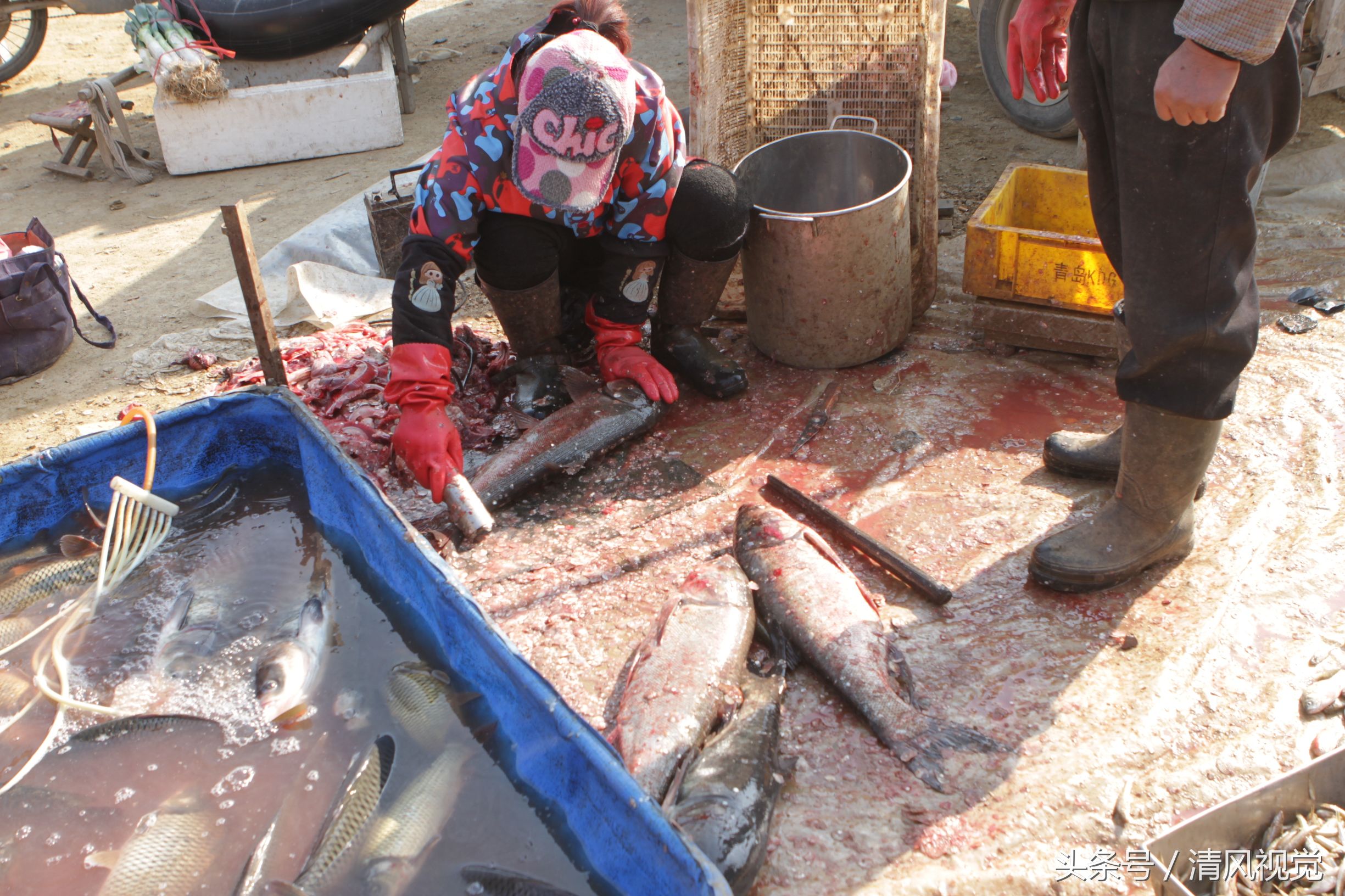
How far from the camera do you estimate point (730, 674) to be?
102 inches

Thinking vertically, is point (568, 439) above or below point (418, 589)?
below

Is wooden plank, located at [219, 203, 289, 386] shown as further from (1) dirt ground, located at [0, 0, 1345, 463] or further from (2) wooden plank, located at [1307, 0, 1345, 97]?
(2) wooden plank, located at [1307, 0, 1345, 97]

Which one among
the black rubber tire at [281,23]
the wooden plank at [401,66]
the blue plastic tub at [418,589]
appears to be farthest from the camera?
the wooden plank at [401,66]

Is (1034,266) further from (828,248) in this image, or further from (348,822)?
(348,822)

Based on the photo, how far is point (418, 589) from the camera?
259 centimetres

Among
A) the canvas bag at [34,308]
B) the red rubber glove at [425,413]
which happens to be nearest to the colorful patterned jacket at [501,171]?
the red rubber glove at [425,413]

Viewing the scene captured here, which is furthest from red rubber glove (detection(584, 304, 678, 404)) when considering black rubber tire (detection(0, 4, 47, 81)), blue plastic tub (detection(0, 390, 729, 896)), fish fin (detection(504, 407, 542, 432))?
black rubber tire (detection(0, 4, 47, 81))

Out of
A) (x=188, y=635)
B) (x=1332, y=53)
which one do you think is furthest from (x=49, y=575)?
(x=1332, y=53)

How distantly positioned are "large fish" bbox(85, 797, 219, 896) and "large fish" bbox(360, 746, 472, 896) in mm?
389

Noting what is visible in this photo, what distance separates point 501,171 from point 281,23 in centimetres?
501

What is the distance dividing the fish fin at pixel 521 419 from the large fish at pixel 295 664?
131 centimetres

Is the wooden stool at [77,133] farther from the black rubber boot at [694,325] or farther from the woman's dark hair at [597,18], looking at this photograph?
the black rubber boot at [694,325]

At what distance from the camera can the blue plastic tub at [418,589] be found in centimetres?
186

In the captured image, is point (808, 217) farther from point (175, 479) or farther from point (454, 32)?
point (454, 32)
